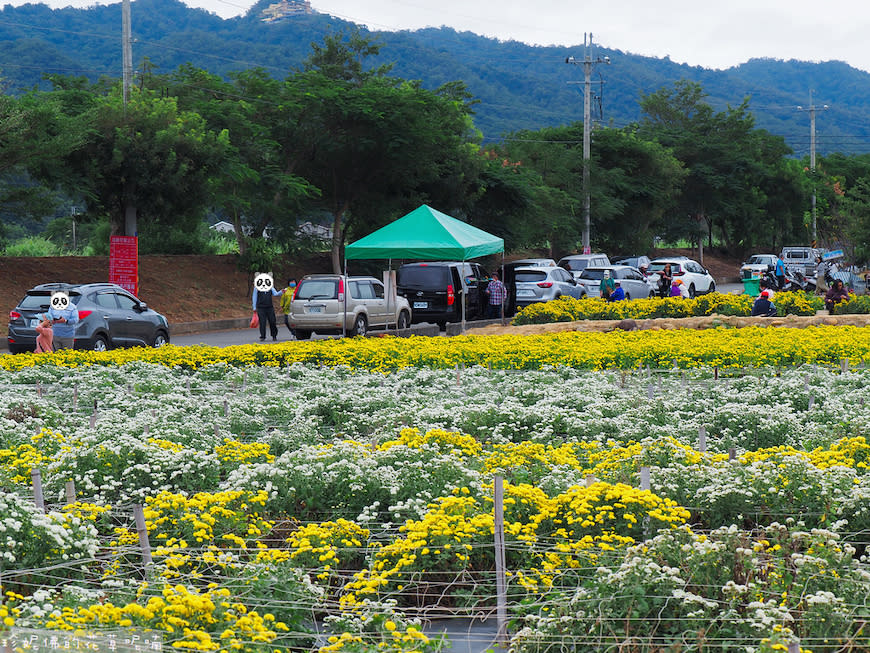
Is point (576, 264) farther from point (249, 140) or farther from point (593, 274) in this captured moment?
point (249, 140)

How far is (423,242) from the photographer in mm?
20672

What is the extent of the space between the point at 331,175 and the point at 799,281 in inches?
693

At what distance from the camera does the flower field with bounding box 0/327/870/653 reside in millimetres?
4859

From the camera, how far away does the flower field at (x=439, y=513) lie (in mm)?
4859

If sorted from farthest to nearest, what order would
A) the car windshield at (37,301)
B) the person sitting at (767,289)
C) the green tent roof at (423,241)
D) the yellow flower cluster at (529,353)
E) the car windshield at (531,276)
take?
the car windshield at (531,276) < the person sitting at (767,289) < the car windshield at (37,301) < the green tent roof at (423,241) < the yellow flower cluster at (529,353)

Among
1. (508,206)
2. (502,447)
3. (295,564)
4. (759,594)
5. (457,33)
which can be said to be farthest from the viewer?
(457,33)

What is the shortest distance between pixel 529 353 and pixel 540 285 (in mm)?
14847

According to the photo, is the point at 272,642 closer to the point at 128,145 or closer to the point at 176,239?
the point at 128,145

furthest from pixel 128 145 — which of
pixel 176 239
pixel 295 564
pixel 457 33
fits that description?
pixel 457 33

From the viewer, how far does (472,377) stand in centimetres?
1367

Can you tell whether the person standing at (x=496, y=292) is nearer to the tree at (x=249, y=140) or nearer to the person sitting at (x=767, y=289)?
the person sitting at (x=767, y=289)

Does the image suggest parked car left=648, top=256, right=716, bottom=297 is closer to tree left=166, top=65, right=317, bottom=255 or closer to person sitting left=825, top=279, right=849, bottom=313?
person sitting left=825, top=279, right=849, bottom=313

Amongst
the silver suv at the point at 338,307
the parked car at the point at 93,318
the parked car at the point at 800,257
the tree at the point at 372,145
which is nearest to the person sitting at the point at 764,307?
the silver suv at the point at 338,307

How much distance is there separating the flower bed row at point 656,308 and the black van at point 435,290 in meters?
2.01
